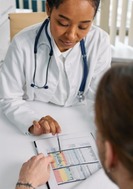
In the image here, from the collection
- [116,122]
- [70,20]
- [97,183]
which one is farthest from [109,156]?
[70,20]

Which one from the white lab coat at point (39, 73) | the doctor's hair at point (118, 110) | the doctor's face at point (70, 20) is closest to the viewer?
the doctor's hair at point (118, 110)

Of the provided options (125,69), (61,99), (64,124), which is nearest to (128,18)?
(61,99)

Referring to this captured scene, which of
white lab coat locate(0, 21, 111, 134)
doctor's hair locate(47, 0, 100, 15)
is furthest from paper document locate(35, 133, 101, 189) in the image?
doctor's hair locate(47, 0, 100, 15)

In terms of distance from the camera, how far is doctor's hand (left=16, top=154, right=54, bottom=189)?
87 centimetres

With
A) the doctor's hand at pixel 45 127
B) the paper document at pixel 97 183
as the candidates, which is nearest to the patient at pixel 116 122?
the paper document at pixel 97 183

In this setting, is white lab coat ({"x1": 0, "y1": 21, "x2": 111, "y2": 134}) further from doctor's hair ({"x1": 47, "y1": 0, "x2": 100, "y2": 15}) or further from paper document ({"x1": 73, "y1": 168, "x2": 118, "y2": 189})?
paper document ({"x1": 73, "y1": 168, "x2": 118, "y2": 189})

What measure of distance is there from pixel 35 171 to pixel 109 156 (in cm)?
43

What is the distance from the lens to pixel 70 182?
90cm

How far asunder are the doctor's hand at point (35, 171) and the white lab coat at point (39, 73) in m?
0.22

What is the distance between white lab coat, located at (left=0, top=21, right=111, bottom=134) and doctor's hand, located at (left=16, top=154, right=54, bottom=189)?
0.72 feet

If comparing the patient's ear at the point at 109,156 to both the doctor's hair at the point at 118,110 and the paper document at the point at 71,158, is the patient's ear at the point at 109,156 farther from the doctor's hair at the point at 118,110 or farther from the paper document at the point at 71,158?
the paper document at the point at 71,158

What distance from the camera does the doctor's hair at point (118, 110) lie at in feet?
1.56

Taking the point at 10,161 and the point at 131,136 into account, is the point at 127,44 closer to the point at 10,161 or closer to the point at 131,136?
the point at 10,161

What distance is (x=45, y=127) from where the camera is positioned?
3.53 ft
